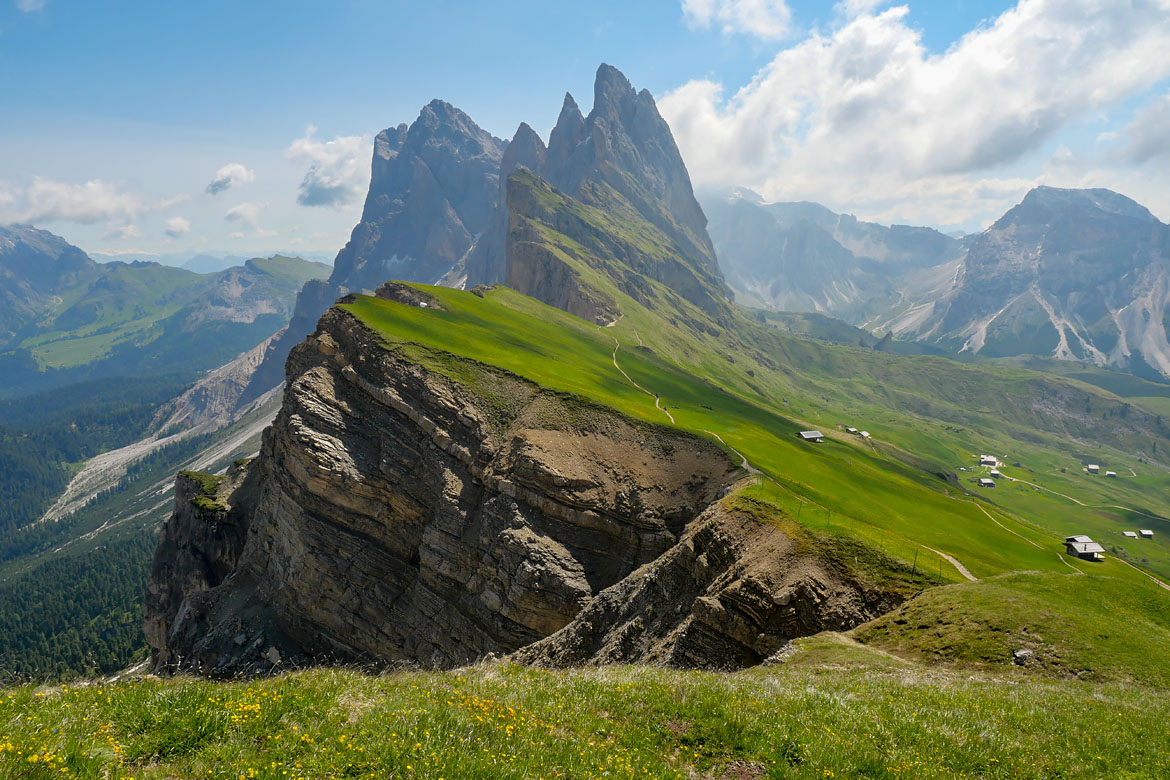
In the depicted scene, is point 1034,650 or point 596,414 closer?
point 1034,650

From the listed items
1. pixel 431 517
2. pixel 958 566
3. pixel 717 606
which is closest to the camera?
pixel 717 606

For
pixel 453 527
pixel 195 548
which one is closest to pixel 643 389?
pixel 453 527

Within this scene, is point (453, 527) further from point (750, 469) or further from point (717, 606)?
point (717, 606)

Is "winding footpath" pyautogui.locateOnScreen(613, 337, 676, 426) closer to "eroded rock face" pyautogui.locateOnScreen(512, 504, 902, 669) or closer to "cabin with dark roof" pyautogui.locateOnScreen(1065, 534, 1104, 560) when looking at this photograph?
"eroded rock face" pyautogui.locateOnScreen(512, 504, 902, 669)

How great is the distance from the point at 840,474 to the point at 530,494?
46175 mm

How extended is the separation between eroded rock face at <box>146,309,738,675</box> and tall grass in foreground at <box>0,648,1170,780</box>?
36.5 m

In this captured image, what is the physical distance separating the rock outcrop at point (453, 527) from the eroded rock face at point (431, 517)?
0.19 metres

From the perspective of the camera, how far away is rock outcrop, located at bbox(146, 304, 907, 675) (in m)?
→ 49.5

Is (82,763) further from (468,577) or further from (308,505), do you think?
(308,505)

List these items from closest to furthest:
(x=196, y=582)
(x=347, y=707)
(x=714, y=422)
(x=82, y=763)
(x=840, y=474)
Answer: (x=82, y=763) < (x=347, y=707) < (x=840, y=474) < (x=196, y=582) < (x=714, y=422)

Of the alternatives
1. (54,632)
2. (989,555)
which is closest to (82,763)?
(989,555)

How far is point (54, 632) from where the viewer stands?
547 feet

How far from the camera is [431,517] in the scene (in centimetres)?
6028

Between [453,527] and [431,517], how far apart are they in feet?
15.3
